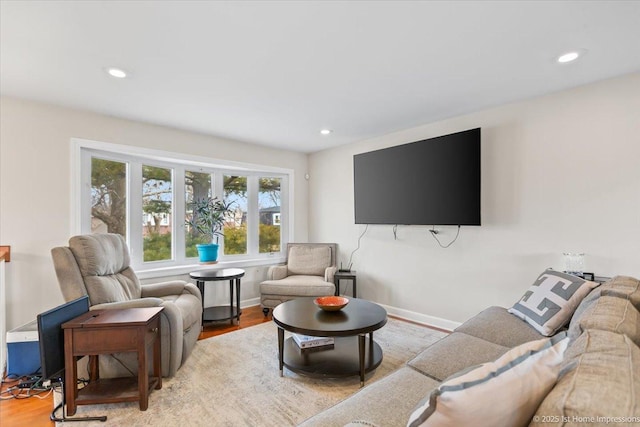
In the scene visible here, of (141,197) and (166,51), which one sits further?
(141,197)

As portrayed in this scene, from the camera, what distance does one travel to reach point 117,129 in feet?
10.6

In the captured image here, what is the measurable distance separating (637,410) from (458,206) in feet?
8.47

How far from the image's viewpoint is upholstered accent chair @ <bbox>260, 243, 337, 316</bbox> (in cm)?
371

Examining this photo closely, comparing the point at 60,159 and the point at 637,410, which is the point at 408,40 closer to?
the point at 637,410

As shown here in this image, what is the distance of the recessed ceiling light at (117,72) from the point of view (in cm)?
220

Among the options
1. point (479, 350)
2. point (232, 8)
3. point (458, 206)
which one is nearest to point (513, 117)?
point (458, 206)

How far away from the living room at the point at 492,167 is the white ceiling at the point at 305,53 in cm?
3

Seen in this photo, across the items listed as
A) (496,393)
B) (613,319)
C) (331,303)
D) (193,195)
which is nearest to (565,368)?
(496,393)

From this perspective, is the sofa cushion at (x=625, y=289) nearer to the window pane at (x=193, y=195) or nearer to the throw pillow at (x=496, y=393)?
the throw pillow at (x=496, y=393)

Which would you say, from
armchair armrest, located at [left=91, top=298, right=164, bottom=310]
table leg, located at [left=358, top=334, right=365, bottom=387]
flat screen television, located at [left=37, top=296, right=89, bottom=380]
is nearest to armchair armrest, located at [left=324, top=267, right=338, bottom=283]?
table leg, located at [left=358, top=334, right=365, bottom=387]

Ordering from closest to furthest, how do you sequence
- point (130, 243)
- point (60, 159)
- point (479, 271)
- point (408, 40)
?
point (408, 40) → point (60, 159) → point (479, 271) → point (130, 243)

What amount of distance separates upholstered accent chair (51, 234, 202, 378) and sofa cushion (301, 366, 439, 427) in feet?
5.31

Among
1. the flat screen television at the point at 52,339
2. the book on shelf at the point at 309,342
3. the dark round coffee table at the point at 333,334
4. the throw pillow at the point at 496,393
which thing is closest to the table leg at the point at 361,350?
the dark round coffee table at the point at 333,334

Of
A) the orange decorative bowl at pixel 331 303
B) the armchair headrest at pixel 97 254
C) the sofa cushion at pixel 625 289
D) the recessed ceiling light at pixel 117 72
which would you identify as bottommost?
the orange decorative bowl at pixel 331 303
